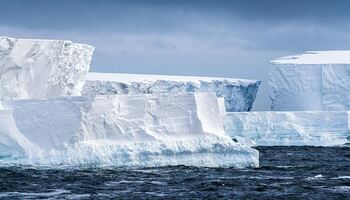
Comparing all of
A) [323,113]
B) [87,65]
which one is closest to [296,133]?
[323,113]

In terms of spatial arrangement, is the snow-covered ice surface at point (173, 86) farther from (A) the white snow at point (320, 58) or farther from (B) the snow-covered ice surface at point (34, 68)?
(B) the snow-covered ice surface at point (34, 68)

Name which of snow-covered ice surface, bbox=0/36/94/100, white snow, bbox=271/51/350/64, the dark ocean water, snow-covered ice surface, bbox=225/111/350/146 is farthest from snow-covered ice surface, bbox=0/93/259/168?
white snow, bbox=271/51/350/64

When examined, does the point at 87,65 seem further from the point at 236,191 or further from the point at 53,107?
the point at 236,191

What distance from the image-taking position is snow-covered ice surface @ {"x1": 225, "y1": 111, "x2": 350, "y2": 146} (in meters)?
32.9

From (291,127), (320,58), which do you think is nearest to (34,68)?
(291,127)

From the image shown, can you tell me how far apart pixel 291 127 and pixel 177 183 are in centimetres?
1488

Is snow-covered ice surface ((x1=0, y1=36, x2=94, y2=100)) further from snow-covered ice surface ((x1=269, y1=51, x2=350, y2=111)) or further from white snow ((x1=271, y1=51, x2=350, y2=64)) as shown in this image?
white snow ((x1=271, y1=51, x2=350, y2=64))

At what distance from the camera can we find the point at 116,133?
20984 mm

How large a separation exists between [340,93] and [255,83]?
4.01 meters

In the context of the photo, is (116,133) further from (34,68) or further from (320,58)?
(320,58)

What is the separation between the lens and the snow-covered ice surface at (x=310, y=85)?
37.1 m

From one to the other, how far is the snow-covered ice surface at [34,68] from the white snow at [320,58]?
611 inches

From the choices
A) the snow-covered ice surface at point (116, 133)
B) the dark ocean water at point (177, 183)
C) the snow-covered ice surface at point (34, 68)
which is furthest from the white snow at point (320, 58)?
the snow-covered ice surface at point (116, 133)

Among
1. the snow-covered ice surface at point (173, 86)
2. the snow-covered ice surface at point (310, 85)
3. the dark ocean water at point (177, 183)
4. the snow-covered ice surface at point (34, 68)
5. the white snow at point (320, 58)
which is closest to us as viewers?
the dark ocean water at point (177, 183)
